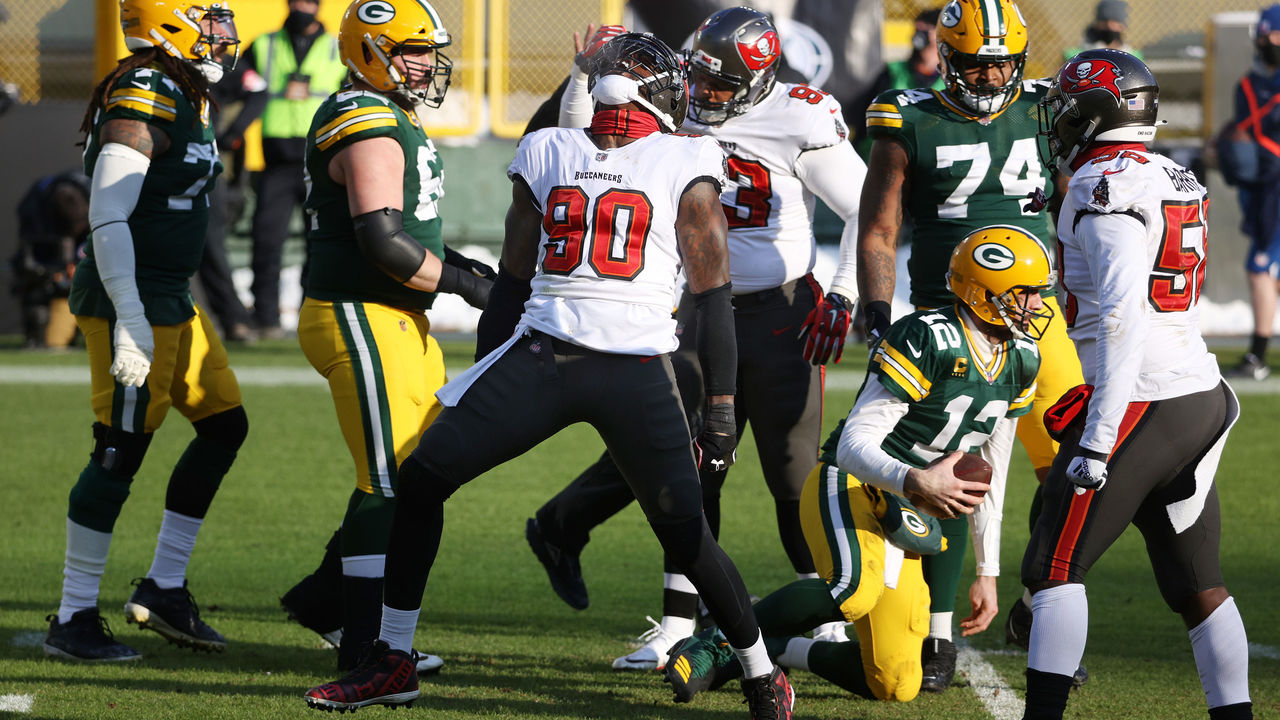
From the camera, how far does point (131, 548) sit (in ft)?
20.2

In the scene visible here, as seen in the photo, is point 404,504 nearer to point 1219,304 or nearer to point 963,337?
point 963,337

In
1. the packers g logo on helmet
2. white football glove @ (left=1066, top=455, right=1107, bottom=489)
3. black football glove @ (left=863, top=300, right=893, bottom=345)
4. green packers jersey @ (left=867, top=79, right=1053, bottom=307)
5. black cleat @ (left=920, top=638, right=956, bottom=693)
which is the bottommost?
black cleat @ (left=920, top=638, right=956, bottom=693)

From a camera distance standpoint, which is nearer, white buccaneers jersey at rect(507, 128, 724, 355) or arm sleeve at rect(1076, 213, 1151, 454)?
arm sleeve at rect(1076, 213, 1151, 454)

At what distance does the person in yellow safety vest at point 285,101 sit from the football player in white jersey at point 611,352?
27.8 ft

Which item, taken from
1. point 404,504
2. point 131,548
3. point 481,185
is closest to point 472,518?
point 131,548

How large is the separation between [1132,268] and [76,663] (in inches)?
130

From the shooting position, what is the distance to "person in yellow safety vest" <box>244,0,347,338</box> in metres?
11.8

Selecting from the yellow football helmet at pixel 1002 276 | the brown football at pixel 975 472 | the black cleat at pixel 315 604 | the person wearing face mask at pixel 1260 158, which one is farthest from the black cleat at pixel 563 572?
the person wearing face mask at pixel 1260 158

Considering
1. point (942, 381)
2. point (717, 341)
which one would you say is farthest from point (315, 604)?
point (942, 381)

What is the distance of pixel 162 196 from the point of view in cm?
466

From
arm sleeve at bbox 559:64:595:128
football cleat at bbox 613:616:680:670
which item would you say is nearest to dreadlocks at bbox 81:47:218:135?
arm sleeve at bbox 559:64:595:128

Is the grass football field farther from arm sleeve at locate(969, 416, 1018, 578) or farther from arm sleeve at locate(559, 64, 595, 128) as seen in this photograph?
arm sleeve at locate(559, 64, 595, 128)

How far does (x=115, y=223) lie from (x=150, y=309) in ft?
1.00

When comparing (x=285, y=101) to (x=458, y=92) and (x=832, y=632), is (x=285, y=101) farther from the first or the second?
(x=832, y=632)
